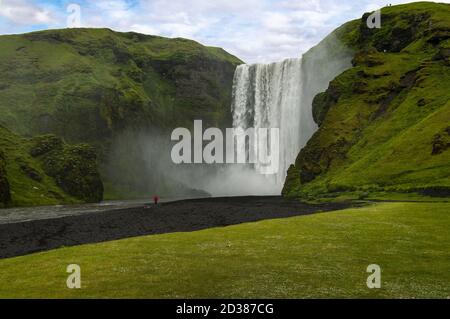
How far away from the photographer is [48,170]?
152 metres

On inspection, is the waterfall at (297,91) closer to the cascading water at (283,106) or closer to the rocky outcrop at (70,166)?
the cascading water at (283,106)

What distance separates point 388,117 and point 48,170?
105 meters

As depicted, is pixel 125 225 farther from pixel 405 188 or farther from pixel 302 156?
pixel 302 156

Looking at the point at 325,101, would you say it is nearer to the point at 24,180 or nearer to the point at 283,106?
the point at 283,106

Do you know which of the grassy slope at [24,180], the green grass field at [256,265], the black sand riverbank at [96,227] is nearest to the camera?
the green grass field at [256,265]

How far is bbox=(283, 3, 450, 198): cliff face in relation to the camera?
90.6 m

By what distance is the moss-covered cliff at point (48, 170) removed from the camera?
136250 mm

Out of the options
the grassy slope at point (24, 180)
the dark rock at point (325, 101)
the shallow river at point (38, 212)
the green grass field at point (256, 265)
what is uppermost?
the dark rock at point (325, 101)

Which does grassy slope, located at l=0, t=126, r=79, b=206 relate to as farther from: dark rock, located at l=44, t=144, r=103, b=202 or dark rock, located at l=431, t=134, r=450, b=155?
dark rock, located at l=431, t=134, r=450, b=155

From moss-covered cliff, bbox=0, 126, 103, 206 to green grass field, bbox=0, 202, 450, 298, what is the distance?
335 ft

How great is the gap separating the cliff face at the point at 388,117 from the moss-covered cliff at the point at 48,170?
67.4 meters

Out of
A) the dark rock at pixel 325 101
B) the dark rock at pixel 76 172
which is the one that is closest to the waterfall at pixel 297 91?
the dark rock at pixel 325 101

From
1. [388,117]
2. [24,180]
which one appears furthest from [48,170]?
[388,117]

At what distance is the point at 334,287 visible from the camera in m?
24.2
